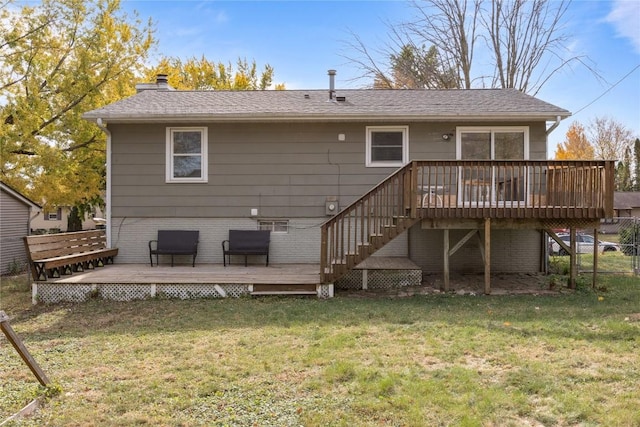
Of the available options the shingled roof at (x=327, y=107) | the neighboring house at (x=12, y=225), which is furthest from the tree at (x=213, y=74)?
the shingled roof at (x=327, y=107)

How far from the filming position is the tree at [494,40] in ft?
62.7

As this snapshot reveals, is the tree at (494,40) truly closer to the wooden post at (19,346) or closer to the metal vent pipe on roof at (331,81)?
the metal vent pipe on roof at (331,81)

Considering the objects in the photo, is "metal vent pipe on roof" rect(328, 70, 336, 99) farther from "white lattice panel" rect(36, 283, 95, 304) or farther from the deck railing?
"white lattice panel" rect(36, 283, 95, 304)

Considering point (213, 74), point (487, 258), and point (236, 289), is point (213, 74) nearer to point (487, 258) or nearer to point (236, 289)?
point (236, 289)

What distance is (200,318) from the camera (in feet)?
20.0

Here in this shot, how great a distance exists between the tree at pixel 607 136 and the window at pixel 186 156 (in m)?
37.0

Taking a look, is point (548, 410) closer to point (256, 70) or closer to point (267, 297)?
point (267, 297)

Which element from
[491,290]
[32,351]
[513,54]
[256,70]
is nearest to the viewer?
[32,351]

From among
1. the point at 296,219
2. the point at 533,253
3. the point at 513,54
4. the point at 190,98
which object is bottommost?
the point at 533,253

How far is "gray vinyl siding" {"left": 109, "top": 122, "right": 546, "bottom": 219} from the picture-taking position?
31.0 ft

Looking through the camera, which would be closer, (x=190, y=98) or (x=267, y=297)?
(x=267, y=297)

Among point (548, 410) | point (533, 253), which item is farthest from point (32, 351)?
point (533, 253)

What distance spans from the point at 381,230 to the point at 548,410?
456cm

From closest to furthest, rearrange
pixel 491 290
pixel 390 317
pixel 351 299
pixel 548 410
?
pixel 548 410 → pixel 390 317 → pixel 351 299 → pixel 491 290
